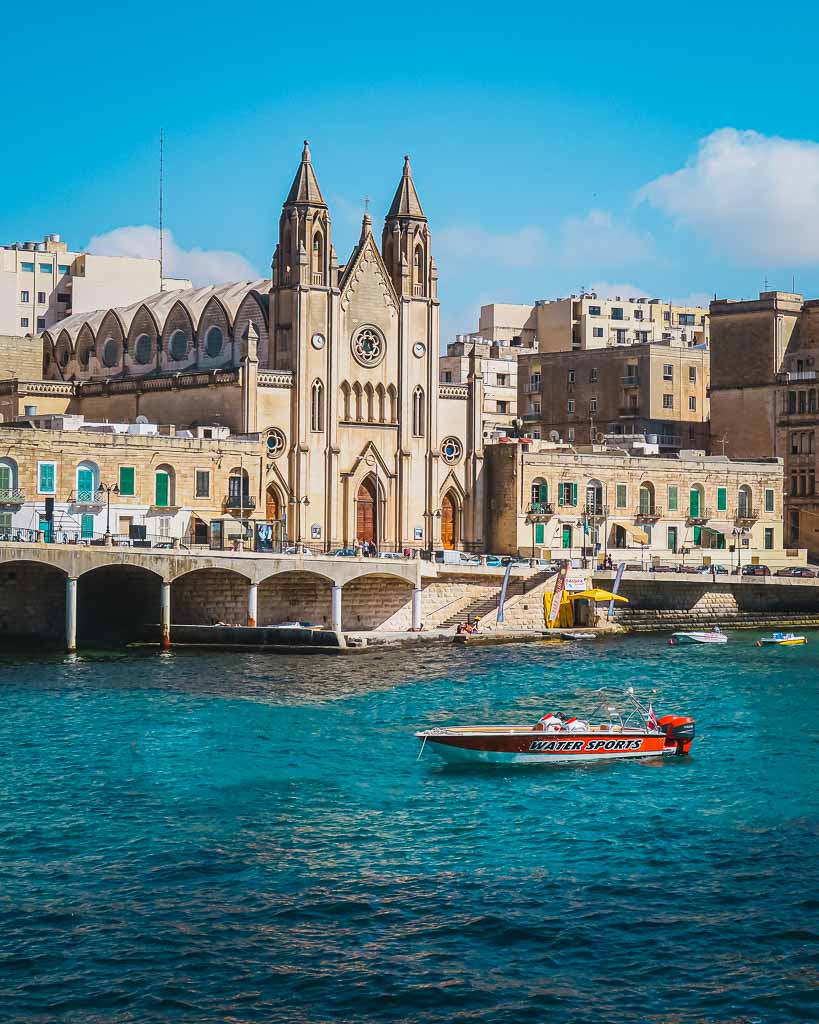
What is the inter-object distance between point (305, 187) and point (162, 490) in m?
23.2

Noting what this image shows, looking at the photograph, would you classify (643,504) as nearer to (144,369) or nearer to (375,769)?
(144,369)

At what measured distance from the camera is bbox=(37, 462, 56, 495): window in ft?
282

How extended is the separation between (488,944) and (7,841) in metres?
13.8

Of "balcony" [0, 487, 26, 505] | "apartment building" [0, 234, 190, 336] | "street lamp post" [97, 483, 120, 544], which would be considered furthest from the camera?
"apartment building" [0, 234, 190, 336]

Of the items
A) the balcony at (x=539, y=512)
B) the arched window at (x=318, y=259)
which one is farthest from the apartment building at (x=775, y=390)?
the arched window at (x=318, y=259)

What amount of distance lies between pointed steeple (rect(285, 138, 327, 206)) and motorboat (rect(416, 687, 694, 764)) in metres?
54.2

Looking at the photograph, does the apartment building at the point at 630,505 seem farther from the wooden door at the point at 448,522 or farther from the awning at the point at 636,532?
the wooden door at the point at 448,522

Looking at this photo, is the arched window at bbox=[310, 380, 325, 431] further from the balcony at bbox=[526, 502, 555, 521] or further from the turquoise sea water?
the turquoise sea water

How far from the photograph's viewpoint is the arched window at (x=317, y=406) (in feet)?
331

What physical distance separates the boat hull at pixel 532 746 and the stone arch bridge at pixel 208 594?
1172 inches

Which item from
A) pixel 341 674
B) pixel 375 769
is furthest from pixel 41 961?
pixel 341 674

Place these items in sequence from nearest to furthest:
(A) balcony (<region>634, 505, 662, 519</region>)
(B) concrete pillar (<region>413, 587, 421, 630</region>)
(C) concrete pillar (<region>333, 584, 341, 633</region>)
Result: (C) concrete pillar (<region>333, 584, 341, 633</region>) < (B) concrete pillar (<region>413, 587, 421, 630</region>) < (A) balcony (<region>634, 505, 662, 519</region>)

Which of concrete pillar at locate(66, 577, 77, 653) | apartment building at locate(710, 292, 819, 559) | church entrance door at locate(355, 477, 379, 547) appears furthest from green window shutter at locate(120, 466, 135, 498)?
apartment building at locate(710, 292, 819, 559)

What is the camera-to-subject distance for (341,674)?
7275cm
